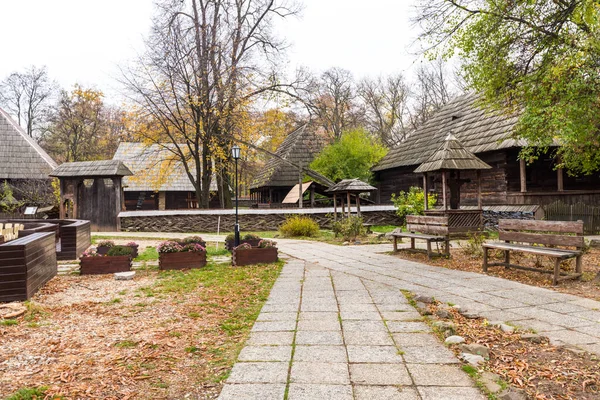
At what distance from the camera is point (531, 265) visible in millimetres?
7820

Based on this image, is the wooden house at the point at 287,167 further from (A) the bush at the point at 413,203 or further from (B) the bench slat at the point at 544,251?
Result: (B) the bench slat at the point at 544,251

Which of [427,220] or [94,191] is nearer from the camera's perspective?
[427,220]

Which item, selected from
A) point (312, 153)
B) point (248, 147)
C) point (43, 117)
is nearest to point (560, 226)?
point (248, 147)

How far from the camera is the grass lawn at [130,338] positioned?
9.68ft

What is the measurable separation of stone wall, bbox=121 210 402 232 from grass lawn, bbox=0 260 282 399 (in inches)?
456

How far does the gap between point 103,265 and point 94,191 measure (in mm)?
11482

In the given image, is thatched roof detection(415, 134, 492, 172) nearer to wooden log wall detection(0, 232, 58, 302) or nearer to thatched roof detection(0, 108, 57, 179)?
wooden log wall detection(0, 232, 58, 302)

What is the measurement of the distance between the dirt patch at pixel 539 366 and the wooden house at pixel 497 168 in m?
10.5

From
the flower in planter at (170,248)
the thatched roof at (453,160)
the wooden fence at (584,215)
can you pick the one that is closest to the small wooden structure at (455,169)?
the thatched roof at (453,160)

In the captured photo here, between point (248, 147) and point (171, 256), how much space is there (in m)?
12.4

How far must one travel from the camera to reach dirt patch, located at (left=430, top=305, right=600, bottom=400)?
9.11ft

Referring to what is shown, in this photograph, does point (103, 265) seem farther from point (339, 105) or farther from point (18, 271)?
point (339, 105)

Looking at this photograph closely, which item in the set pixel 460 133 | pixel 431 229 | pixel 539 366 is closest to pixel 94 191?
pixel 431 229

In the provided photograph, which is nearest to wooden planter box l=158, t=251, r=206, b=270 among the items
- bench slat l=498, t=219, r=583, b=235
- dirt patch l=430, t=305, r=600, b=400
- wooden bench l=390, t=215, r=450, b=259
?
wooden bench l=390, t=215, r=450, b=259
